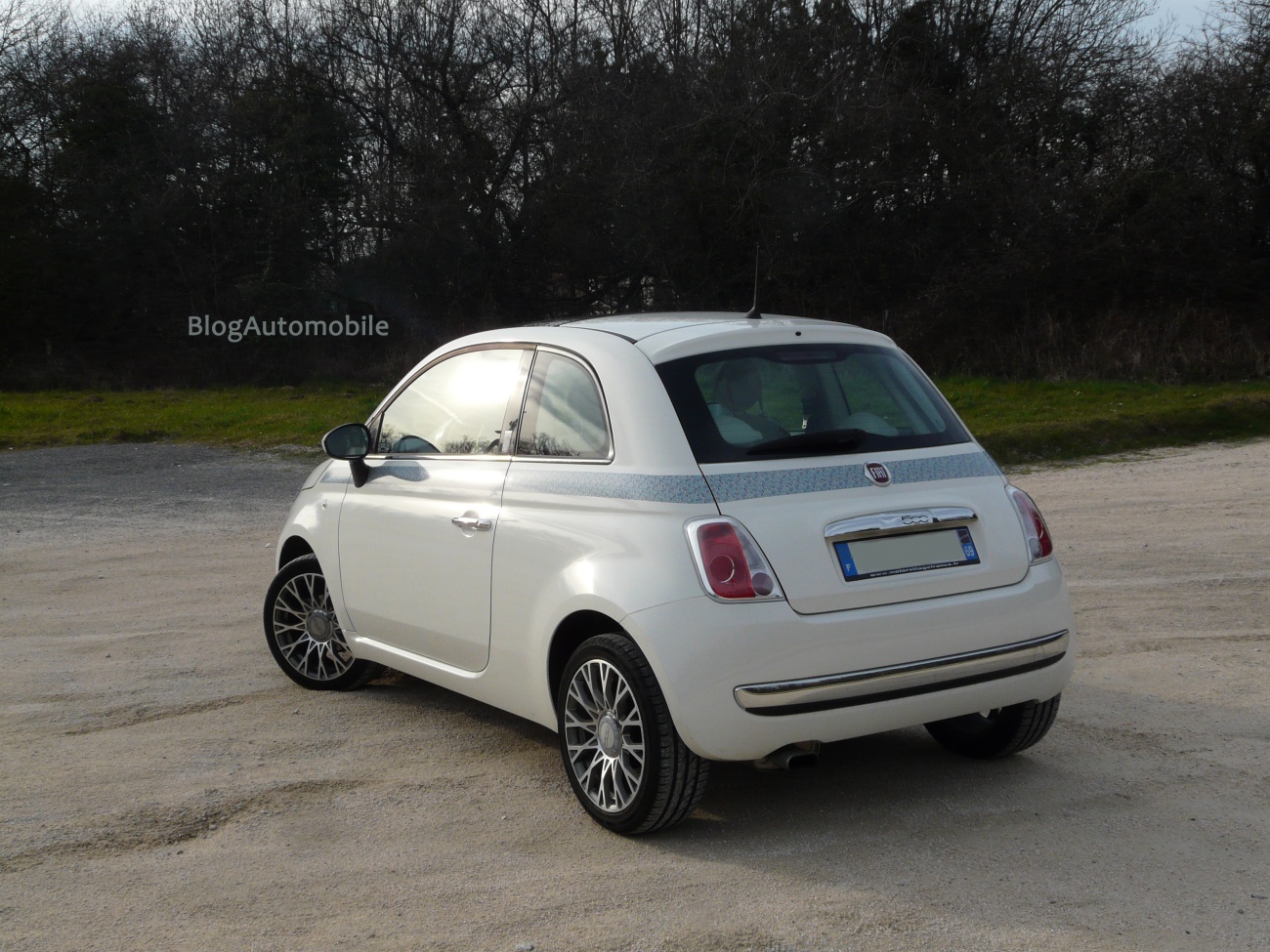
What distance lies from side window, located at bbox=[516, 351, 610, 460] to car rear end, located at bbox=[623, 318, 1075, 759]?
30cm

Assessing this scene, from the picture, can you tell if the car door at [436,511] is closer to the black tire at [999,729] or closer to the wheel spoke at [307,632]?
the wheel spoke at [307,632]

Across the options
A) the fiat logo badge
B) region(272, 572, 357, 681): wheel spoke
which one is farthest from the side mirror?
the fiat logo badge

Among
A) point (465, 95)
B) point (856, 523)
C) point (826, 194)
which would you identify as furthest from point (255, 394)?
point (856, 523)

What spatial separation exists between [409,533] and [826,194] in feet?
69.8

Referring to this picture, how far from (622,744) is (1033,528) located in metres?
1.68

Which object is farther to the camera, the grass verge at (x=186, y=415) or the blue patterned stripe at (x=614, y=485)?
the grass verge at (x=186, y=415)

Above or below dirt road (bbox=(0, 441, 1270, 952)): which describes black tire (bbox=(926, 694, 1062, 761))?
above

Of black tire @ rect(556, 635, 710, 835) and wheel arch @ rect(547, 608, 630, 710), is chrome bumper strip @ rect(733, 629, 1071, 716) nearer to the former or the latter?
black tire @ rect(556, 635, 710, 835)

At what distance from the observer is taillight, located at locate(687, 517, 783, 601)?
3.92 metres

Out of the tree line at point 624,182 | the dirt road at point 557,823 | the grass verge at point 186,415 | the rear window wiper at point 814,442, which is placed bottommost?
the dirt road at point 557,823

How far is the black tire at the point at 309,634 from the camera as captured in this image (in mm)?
6199

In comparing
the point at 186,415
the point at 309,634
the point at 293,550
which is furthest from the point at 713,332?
the point at 186,415

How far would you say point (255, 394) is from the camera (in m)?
26.8

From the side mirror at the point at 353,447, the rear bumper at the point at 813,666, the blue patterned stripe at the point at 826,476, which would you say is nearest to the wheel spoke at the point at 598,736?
the rear bumper at the point at 813,666
